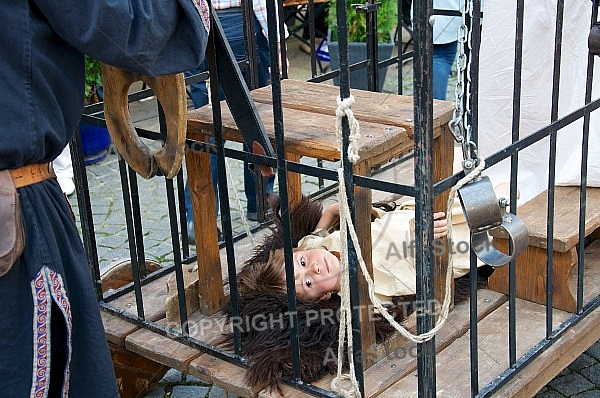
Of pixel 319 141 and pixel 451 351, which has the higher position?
pixel 319 141

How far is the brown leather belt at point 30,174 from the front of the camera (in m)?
1.81

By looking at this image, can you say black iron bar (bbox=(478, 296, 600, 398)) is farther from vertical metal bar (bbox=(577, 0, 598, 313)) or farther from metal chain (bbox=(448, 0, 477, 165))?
metal chain (bbox=(448, 0, 477, 165))

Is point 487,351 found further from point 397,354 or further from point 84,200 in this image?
point 84,200

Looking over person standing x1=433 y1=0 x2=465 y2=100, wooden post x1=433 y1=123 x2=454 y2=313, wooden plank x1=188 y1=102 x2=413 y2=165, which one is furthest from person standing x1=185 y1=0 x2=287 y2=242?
wooden post x1=433 y1=123 x2=454 y2=313

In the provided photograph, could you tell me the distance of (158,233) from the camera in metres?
4.33

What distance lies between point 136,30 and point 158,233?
274cm

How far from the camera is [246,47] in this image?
324cm

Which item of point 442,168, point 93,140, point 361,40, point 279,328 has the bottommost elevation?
point 93,140

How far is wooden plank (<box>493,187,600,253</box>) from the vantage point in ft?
8.09

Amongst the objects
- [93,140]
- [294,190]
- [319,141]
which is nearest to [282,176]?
[319,141]

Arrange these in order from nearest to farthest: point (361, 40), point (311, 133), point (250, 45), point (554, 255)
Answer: point (311, 133)
point (554, 255)
point (250, 45)
point (361, 40)

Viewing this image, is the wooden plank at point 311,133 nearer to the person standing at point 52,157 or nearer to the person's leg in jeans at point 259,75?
the person standing at point 52,157

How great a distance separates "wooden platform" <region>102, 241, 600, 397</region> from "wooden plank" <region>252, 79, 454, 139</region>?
632 millimetres

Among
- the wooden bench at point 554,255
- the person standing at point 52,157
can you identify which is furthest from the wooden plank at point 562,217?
the person standing at point 52,157
